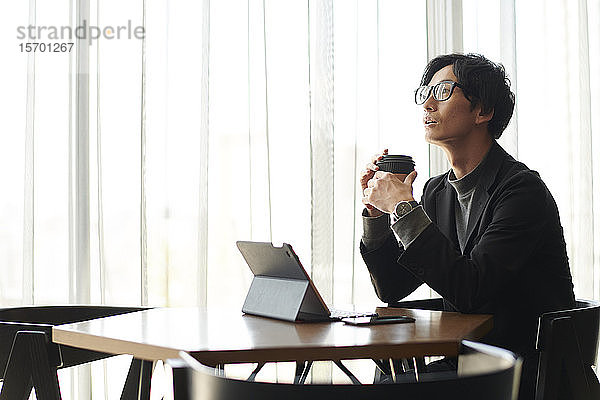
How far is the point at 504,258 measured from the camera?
1800 mm

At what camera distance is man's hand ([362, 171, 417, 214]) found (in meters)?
1.87

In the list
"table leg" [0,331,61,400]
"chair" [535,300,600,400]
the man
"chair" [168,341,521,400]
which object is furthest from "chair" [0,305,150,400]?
"chair" [535,300,600,400]

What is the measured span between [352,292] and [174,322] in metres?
1.44

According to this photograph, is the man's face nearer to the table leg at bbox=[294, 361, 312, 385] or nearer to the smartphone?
the smartphone

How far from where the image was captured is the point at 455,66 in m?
2.11

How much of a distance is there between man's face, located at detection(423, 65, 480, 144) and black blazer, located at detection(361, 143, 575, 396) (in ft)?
0.35

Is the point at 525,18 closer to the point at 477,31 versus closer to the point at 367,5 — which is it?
the point at 477,31

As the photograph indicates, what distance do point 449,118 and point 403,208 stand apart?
0.39m

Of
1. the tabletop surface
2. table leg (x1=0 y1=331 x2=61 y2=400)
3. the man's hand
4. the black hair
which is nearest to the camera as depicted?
the tabletop surface

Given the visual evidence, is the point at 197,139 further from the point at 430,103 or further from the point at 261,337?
the point at 261,337

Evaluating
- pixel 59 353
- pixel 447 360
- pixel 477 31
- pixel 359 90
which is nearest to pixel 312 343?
pixel 59 353

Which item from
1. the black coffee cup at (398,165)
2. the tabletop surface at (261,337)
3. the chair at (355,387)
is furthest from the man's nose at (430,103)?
the chair at (355,387)

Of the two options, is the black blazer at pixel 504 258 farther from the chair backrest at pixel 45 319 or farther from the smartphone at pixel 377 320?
the chair backrest at pixel 45 319

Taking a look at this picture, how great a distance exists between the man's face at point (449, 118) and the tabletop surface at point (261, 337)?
52cm
